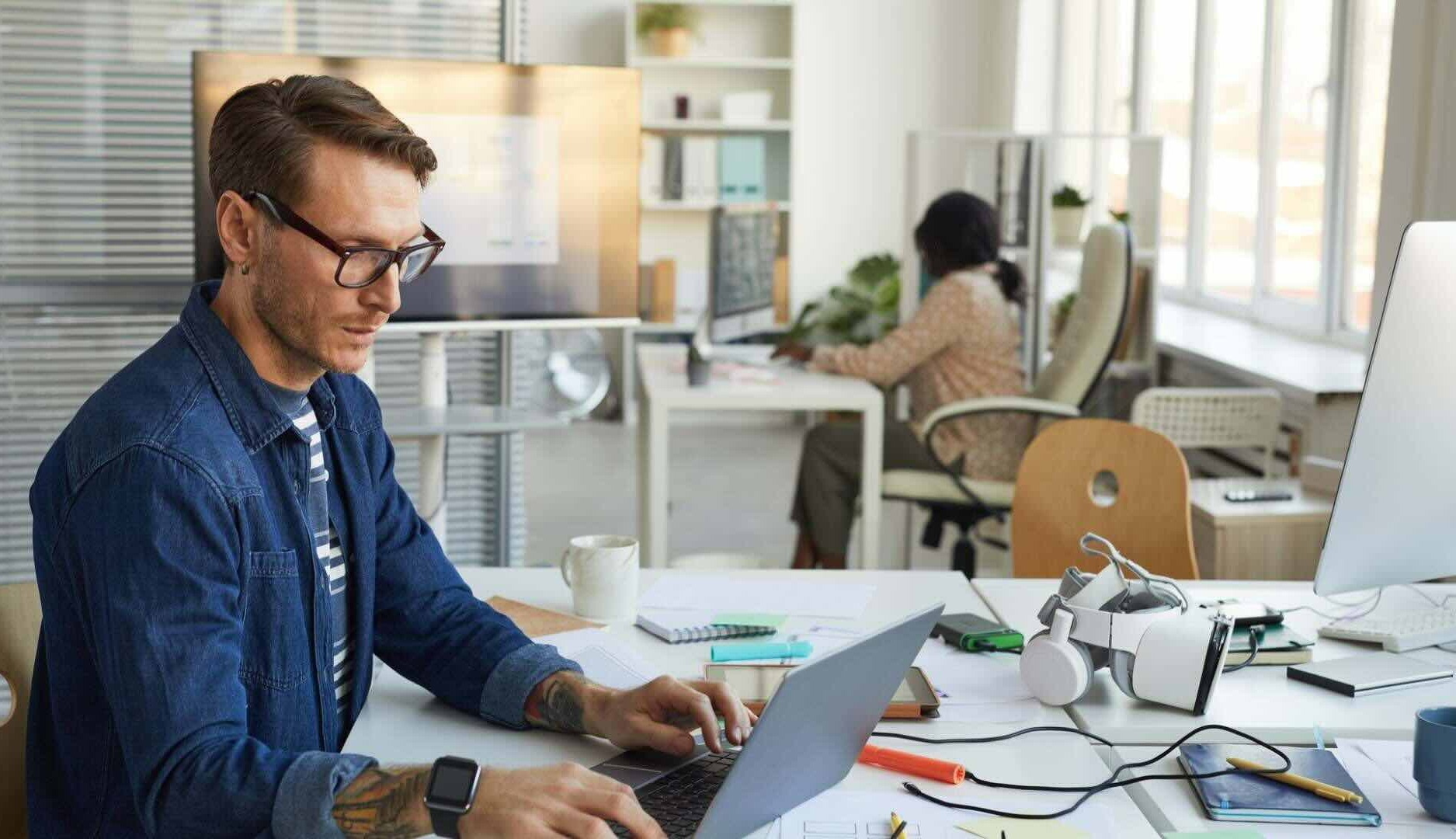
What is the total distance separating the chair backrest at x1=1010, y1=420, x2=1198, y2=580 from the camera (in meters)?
2.49

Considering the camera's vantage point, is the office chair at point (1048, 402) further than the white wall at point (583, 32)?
No

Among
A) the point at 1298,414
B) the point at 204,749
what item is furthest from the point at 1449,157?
the point at 204,749

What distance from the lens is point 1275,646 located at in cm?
172

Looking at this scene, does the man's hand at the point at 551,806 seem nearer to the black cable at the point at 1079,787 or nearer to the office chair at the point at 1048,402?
the black cable at the point at 1079,787

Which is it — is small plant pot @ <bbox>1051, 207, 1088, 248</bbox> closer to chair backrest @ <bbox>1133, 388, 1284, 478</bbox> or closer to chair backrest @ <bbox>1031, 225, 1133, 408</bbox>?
chair backrest @ <bbox>1031, 225, 1133, 408</bbox>

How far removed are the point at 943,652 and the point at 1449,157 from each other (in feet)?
6.59

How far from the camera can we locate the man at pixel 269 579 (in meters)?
1.13

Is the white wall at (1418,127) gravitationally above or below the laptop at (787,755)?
above

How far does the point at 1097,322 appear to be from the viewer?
3971 millimetres

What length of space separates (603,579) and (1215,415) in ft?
7.62

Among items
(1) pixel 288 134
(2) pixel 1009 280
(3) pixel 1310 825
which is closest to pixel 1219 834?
(3) pixel 1310 825

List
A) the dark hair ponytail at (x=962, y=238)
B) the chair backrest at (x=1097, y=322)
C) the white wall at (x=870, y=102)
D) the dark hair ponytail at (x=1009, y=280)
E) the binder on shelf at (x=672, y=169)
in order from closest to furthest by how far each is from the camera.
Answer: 1. the chair backrest at (x=1097, y=322)
2. the dark hair ponytail at (x=962, y=238)
3. the dark hair ponytail at (x=1009, y=280)
4. the binder on shelf at (x=672, y=169)
5. the white wall at (x=870, y=102)

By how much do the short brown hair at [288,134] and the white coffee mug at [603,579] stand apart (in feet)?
2.02

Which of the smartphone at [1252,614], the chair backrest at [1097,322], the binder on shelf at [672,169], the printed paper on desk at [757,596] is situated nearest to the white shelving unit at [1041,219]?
the chair backrest at [1097,322]
